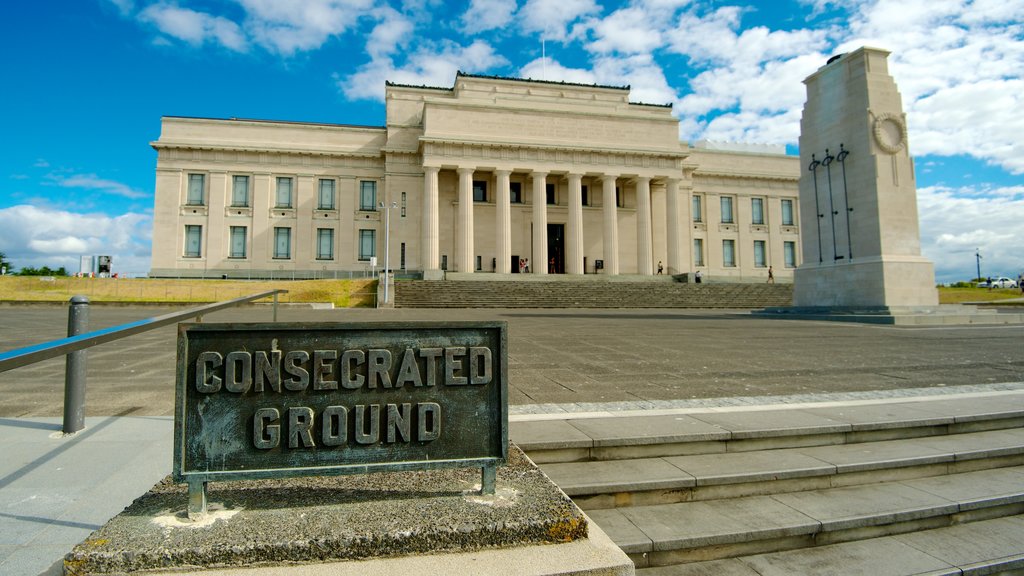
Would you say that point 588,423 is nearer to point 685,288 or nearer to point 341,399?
point 341,399

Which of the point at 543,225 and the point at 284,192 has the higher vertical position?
the point at 284,192

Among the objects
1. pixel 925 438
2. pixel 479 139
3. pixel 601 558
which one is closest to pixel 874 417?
pixel 925 438

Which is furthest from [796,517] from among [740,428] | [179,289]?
[179,289]

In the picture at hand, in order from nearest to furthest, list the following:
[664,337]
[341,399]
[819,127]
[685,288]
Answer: [341,399]
[664,337]
[819,127]
[685,288]

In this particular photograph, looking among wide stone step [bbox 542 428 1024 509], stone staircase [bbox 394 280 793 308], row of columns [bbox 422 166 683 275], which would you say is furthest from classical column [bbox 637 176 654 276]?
wide stone step [bbox 542 428 1024 509]

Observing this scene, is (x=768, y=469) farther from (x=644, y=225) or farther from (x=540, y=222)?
(x=644, y=225)

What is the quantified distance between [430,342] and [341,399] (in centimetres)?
56

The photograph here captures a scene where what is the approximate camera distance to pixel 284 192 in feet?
149

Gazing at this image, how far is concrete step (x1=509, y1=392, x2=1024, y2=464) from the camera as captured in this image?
4.25 meters

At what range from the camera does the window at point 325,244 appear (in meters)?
45.9

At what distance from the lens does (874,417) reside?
505 centimetres

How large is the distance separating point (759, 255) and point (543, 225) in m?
26.4

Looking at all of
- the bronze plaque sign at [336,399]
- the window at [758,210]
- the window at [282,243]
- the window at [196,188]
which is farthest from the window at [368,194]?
the bronze plaque sign at [336,399]

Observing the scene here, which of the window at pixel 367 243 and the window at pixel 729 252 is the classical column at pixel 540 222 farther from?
the window at pixel 729 252
